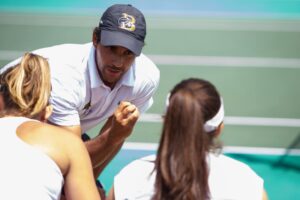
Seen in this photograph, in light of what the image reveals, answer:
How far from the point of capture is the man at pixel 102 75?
14.1ft

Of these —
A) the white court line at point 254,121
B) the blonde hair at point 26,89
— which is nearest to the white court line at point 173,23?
the white court line at point 254,121

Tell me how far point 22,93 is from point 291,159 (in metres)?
4.40

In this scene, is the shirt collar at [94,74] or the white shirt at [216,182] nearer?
the white shirt at [216,182]

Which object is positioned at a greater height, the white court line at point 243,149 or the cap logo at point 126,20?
the cap logo at point 126,20

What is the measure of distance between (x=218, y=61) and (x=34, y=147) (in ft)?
23.2

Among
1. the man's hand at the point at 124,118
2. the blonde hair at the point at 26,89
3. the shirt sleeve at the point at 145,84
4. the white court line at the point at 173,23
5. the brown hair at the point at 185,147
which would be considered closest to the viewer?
the brown hair at the point at 185,147

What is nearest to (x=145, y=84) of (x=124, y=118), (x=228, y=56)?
(x=124, y=118)

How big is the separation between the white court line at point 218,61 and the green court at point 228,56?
0.04 ft

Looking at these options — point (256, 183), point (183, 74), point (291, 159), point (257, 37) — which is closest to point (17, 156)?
point (256, 183)

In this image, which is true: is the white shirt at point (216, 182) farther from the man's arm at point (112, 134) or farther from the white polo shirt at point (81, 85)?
the white polo shirt at point (81, 85)

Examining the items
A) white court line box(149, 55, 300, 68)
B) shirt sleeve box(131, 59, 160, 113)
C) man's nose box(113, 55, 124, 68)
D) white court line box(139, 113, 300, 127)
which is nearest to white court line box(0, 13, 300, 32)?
white court line box(149, 55, 300, 68)

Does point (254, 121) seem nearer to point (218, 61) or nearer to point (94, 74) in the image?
point (218, 61)

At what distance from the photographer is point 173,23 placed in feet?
38.3

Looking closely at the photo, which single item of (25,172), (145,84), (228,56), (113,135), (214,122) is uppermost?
(214,122)
